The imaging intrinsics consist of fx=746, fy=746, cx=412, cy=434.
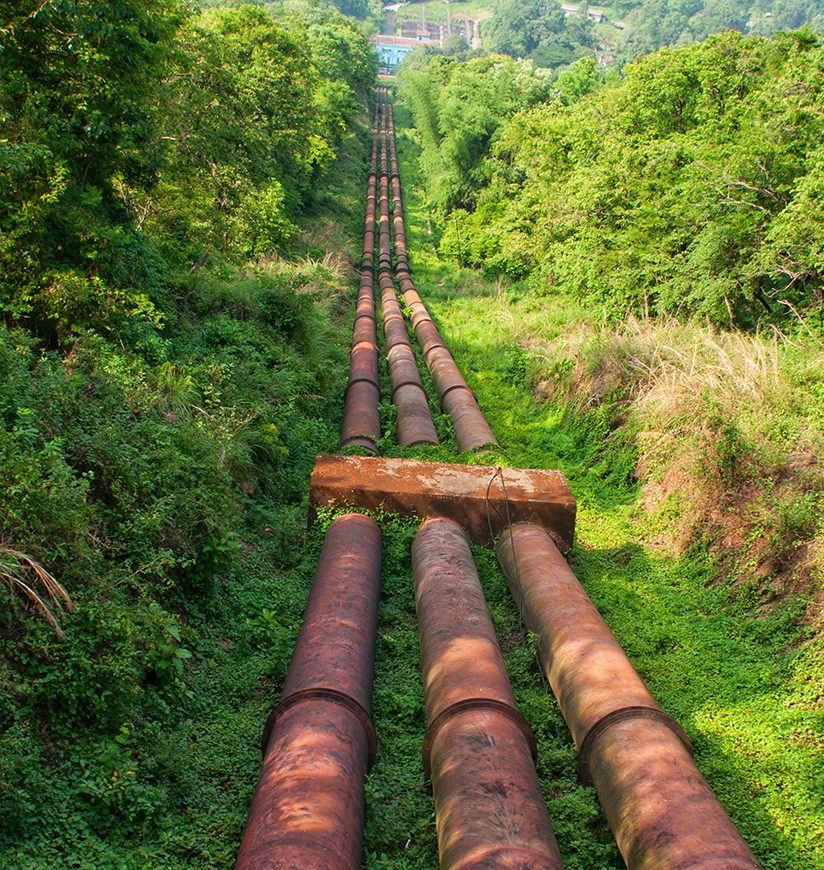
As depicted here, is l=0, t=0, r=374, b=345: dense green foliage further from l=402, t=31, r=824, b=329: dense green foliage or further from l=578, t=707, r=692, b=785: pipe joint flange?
l=402, t=31, r=824, b=329: dense green foliage

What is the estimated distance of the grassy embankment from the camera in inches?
197

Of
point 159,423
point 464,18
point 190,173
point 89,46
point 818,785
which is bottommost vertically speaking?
point 818,785

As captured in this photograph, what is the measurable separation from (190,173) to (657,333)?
8772mm

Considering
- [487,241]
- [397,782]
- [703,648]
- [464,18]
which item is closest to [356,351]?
[703,648]

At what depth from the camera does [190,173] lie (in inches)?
539

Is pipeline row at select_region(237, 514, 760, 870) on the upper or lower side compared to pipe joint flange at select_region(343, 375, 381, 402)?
lower

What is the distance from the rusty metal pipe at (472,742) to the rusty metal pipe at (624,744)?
1.52 ft

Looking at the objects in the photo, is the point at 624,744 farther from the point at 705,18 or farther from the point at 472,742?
the point at 705,18

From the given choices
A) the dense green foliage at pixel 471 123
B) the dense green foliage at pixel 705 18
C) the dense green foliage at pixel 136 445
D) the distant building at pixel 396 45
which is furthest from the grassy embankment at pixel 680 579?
the dense green foliage at pixel 705 18

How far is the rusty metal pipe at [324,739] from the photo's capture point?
3.62 meters

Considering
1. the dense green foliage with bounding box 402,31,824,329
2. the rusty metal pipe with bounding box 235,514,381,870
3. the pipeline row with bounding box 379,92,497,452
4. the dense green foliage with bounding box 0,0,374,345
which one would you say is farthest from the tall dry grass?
the dense green foliage with bounding box 0,0,374,345

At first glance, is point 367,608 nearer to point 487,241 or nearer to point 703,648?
point 703,648

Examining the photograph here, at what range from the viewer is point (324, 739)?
4.34 m

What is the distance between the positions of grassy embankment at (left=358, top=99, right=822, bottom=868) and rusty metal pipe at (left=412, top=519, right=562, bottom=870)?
544 mm
